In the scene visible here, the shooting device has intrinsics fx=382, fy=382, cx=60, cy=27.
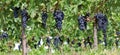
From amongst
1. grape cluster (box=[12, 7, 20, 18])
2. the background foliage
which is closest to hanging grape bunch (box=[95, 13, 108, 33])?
the background foliage

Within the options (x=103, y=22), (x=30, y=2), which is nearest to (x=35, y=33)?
(x=103, y=22)

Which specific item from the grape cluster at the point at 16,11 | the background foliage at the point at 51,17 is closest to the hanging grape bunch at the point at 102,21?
the background foliage at the point at 51,17

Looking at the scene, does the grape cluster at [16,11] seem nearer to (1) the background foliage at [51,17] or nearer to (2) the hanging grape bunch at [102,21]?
(1) the background foliage at [51,17]

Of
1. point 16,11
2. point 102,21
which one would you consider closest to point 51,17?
point 102,21

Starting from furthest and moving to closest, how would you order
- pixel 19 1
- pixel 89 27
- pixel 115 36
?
pixel 115 36 → pixel 89 27 → pixel 19 1

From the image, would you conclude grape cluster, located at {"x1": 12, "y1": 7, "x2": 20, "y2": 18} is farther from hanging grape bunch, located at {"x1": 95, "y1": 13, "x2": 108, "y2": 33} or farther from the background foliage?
hanging grape bunch, located at {"x1": 95, "y1": 13, "x2": 108, "y2": 33}

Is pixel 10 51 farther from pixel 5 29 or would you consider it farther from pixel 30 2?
pixel 30 2

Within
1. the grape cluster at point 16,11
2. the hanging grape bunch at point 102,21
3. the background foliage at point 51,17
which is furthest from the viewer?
the hanging grape bunch at point 102,21

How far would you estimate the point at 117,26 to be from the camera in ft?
58.1

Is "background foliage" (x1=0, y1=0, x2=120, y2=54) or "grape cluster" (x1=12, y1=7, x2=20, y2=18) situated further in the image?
"background foliage" (x1=0, y1=0, x2=120, y2=54)

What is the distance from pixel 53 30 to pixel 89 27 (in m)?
2.09

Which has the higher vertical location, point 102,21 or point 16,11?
point 16,11

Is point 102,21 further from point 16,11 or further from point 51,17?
point 16,11

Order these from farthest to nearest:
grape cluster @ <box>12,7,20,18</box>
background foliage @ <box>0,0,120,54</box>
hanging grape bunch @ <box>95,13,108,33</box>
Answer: hanging grape bunch @ <box>95,13,108,33</box> < background foliage @ <box>0,0,120,54</box> < grape cluster @ <box>12,7,20,18</box>
